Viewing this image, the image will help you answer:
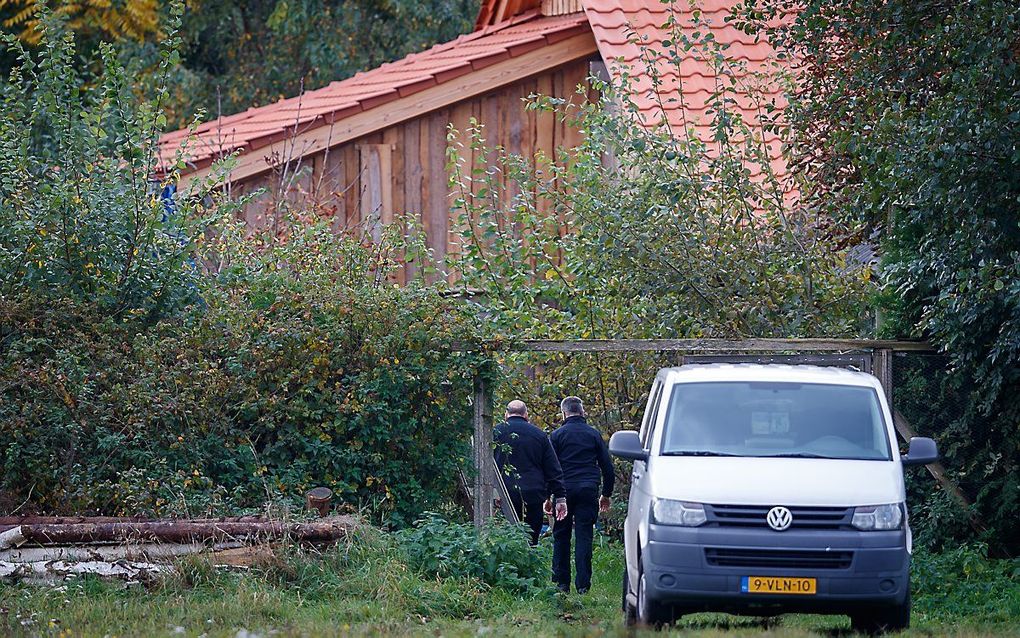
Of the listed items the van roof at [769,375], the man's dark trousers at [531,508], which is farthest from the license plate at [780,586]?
the man's dark trousers at [531,508]

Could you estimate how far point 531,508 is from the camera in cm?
1362

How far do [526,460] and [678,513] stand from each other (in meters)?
4.10

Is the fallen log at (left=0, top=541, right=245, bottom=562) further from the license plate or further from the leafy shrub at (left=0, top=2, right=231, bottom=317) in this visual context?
the license plate

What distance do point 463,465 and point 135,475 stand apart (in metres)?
2.89

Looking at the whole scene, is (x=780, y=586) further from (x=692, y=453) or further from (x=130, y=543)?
(x=130, y=543)

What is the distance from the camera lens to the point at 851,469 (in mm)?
9531

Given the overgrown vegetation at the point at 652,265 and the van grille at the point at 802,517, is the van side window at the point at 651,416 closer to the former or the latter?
the van grille at the point at 802,517

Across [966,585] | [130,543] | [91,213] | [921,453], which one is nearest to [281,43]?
[91,213]

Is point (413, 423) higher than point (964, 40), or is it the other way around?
point (964, 40)

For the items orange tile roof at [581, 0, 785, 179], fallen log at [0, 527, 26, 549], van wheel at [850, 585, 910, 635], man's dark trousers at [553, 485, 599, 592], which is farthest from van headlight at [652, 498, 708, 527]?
orange tile roof at [581, 0, 785, 179]

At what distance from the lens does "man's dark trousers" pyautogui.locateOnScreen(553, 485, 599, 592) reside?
495 inches

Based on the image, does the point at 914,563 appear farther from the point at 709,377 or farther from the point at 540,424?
the point at 540,424

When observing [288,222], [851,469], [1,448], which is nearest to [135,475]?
[1,448]

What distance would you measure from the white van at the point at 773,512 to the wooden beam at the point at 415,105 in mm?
9474
